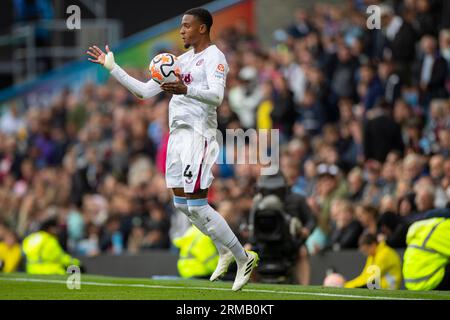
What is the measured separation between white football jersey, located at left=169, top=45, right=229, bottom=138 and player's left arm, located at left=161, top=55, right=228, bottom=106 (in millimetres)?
12

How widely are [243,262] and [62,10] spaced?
19.1m

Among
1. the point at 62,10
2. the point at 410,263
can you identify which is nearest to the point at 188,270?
the point at 410,263

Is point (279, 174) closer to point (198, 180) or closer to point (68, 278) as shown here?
point (68, 278)

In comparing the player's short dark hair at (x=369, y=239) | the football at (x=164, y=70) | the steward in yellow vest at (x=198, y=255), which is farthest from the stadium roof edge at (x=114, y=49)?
the football at (x=164, y=70)

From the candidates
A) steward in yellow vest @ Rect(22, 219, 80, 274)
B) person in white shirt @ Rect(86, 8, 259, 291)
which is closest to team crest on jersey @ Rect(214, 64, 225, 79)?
person in white shirt @ Rect(86, 8, 259, 291)

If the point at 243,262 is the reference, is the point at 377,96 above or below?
above

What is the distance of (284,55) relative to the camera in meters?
20.7

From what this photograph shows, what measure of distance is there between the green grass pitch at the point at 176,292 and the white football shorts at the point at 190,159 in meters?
Result: 0.95

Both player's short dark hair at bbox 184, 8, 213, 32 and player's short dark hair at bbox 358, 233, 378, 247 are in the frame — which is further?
player's short dark hair at bbox 358, 233, 378, 247

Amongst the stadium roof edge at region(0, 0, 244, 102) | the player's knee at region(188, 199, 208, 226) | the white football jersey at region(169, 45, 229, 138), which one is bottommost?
the player's knee at region(188, 199, 208, 226)

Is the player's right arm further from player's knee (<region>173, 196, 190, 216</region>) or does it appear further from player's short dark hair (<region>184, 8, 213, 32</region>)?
player's knee (<region>173, 196, 190, 216</region>)

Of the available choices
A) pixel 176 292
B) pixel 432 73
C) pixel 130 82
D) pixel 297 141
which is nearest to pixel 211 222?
pixel 176 292

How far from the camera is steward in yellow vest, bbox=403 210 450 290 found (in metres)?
11.5

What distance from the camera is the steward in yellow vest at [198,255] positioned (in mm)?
14148
